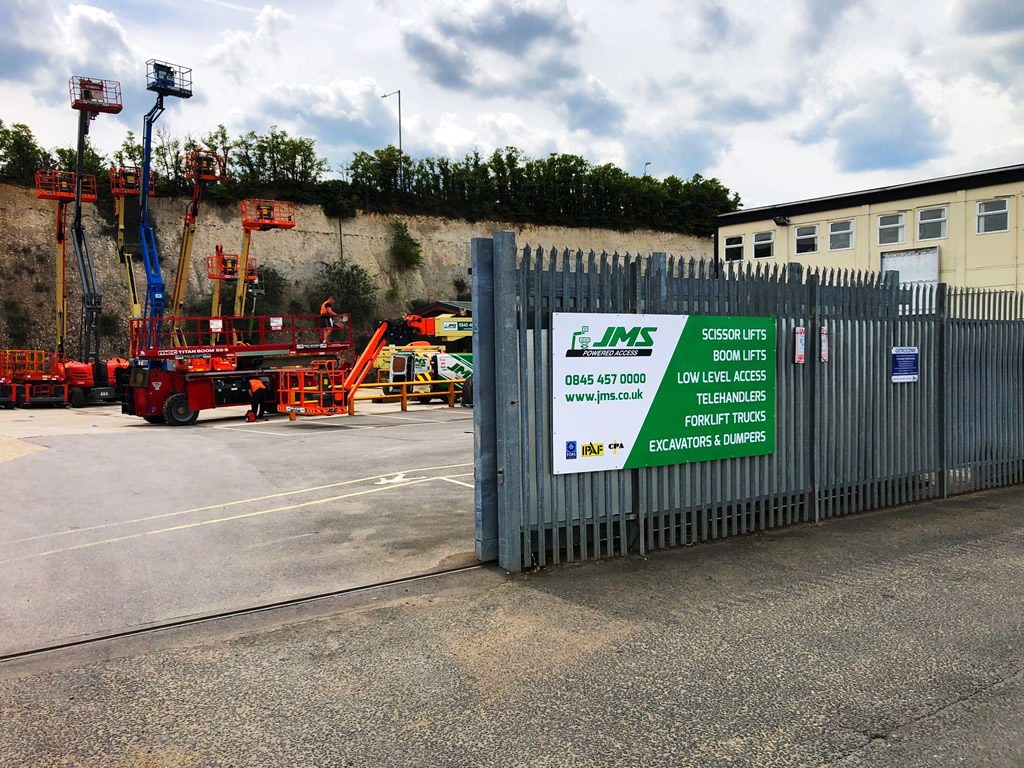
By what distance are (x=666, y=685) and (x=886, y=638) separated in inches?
62.5

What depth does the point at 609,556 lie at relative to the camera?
261 inches

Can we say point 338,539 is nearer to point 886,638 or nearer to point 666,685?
point 666,685

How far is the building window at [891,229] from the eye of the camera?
2918 centimetres

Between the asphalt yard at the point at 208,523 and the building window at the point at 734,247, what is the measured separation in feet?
75.8

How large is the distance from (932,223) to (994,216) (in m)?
2.03

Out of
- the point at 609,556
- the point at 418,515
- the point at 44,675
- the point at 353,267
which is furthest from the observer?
the point at 353,267

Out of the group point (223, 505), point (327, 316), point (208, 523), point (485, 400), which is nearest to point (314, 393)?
point (327, 316)

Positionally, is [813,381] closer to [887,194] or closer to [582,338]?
[582,338]

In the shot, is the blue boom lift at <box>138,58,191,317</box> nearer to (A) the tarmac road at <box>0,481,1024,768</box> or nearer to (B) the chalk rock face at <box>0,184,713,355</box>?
(B) the chalk rock face at <box>0,184,713,355</box>

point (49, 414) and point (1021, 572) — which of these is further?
point (49, 414)

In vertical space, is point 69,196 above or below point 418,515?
above

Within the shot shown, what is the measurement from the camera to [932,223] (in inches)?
1118

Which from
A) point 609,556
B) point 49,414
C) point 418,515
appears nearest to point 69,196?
point 49,414

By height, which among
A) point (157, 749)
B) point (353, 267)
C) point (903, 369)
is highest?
point (353, 267)
